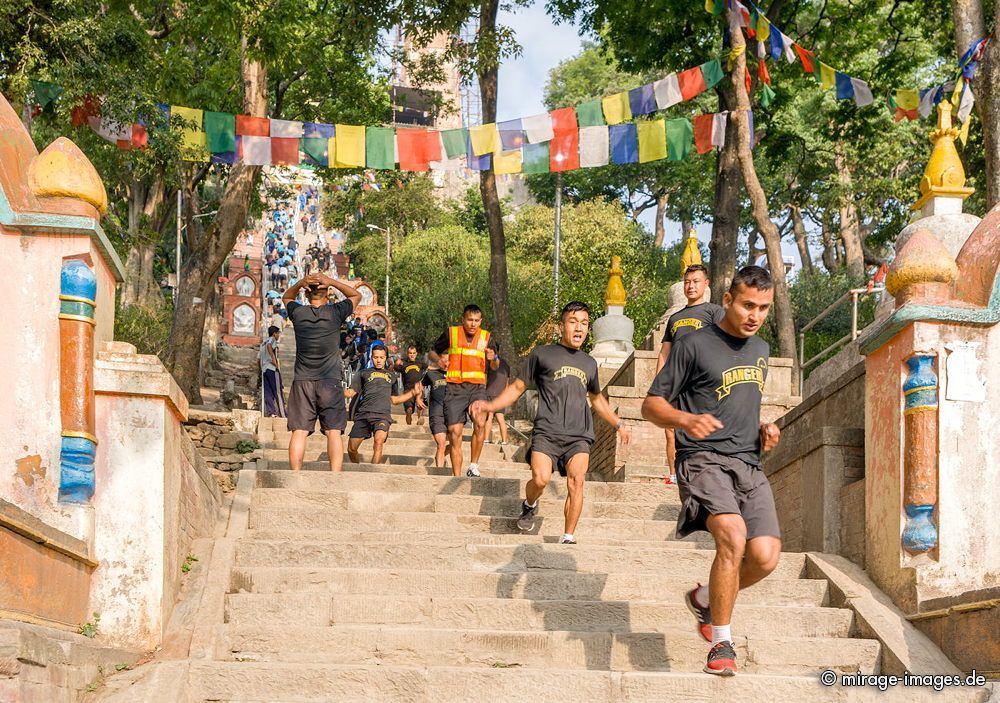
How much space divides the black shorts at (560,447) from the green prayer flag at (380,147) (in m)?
9.55

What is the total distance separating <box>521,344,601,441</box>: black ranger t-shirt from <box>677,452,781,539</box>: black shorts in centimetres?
272

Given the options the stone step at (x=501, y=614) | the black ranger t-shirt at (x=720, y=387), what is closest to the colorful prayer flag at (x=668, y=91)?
the stone step at (x=501, y=614)

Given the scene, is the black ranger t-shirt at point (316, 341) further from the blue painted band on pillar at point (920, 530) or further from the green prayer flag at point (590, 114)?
the green prayer flag at point (590, 114)

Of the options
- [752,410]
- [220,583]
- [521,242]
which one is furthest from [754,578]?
[521,242]

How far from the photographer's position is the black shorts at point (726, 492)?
6082 mm

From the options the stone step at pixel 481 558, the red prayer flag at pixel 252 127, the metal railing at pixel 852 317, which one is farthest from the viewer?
the red prayer flag at pixel 252 127

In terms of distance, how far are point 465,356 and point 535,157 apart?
6.92m

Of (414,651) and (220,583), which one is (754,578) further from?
(220,583)

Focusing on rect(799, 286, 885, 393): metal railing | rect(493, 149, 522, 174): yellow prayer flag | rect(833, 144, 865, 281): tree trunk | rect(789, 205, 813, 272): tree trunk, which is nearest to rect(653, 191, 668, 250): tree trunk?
rect(789, 205, 813, 272): tree trunk

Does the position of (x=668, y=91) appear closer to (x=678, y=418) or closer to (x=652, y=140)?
(x=652, y=140)

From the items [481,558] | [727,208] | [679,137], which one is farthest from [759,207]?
[481,558]

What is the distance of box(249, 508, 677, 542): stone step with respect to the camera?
922 centimetres

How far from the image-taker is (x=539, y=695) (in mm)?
6340

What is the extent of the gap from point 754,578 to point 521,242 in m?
35.2
